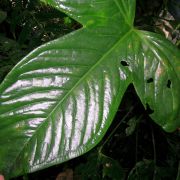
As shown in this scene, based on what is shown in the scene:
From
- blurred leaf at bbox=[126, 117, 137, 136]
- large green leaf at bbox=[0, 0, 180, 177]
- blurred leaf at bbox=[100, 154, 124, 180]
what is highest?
large green leaf at bbox=[0, 0, 180, 177]

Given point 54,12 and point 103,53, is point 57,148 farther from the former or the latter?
point 54,12

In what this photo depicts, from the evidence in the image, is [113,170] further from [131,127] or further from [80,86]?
[80,86]

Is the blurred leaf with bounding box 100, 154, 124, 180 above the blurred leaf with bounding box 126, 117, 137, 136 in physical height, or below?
below

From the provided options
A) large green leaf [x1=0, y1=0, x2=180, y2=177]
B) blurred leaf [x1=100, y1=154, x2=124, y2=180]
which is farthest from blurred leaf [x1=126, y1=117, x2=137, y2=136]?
large green leaf [x1=0, y1=0, x2=180, y2=177]

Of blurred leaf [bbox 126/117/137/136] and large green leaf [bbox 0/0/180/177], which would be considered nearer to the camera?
large green leaf [bbox 0/0/180/177]

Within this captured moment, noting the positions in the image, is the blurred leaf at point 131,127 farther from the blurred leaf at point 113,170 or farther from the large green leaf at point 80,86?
the large green leaf at point 80,86

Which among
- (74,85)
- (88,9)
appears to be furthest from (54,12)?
(74,85)

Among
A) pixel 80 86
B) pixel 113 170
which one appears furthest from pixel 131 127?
pixel 80 86

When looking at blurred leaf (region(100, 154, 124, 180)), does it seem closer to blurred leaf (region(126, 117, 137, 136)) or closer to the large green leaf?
blurred leaf (region(126, 117, 137, 136))

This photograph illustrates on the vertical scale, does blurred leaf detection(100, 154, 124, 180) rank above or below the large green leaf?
below
